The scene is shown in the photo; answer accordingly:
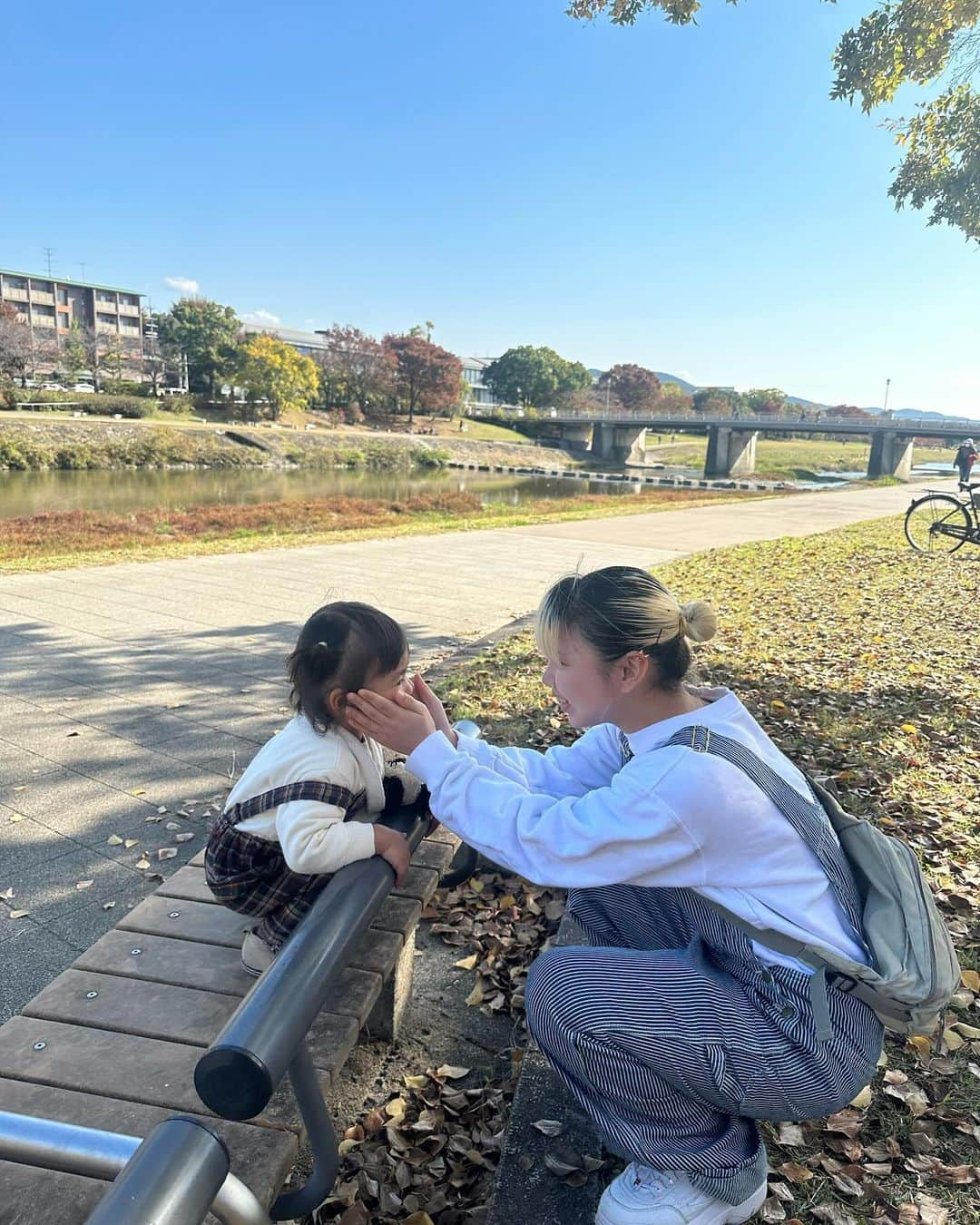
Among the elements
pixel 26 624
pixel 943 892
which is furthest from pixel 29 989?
pixel 26 624

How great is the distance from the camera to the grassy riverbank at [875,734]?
189cm

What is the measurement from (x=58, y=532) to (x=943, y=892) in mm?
14733

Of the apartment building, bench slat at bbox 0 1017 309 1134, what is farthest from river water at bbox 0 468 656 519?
the apartment building

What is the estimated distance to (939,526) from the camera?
38.7 feet

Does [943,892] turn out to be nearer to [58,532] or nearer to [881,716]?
[881,716]

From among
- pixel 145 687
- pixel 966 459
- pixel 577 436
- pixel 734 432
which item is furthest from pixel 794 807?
pixel 577 436

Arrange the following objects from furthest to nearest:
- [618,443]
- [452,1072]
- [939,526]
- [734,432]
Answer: [618,443], [734,432], [939,526], [452,1072]

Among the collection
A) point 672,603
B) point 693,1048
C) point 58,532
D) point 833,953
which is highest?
point 672,603

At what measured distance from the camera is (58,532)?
14320mm

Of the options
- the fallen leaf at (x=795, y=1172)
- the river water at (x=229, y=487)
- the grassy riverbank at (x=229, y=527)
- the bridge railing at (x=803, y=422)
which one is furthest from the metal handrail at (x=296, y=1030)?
the bridge railing at (x=803, y=422)

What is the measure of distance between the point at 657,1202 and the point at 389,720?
1092 millimetres

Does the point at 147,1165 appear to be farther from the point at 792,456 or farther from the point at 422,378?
the point at 792,456

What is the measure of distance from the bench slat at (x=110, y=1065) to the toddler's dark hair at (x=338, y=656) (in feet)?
2.46

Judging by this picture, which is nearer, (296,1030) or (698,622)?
(296,1030)
